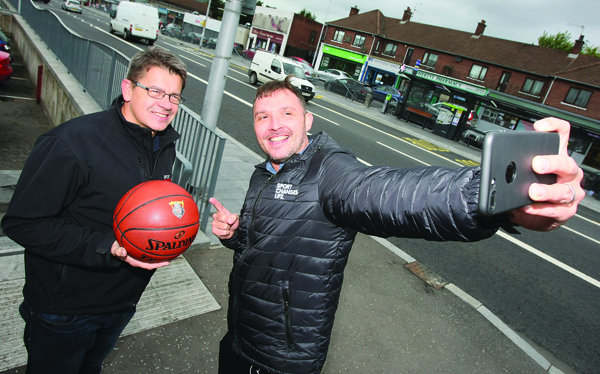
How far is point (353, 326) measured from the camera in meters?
3.72

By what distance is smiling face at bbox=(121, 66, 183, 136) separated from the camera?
Answer: 75.5 inches

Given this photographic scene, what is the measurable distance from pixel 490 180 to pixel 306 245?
0.98m

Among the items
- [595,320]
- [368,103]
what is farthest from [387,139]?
[595,320]

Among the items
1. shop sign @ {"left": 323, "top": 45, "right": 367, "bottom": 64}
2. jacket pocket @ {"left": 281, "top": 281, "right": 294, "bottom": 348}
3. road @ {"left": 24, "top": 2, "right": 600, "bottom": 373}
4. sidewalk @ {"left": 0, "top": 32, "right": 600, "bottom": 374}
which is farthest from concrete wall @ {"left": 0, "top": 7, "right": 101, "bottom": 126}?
shop sign @ {"left": 323, "top": 45, "right": 367, "bottom": 64}

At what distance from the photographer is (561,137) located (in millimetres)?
1032

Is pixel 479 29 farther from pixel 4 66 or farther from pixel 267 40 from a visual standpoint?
pixel 4 66

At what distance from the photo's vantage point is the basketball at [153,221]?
1756mm

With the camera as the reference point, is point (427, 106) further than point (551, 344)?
Yes

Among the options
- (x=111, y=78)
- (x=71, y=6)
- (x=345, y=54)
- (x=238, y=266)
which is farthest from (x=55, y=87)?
(x=71, y=6)

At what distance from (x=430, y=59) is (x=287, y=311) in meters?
44.5

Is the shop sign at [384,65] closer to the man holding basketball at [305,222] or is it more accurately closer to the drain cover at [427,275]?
the drain cover at [427,275]

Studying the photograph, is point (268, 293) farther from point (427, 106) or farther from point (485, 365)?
point (427, 106)

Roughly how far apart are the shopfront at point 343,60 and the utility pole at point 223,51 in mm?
42401

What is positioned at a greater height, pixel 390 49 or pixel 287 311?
pixel 390 49
